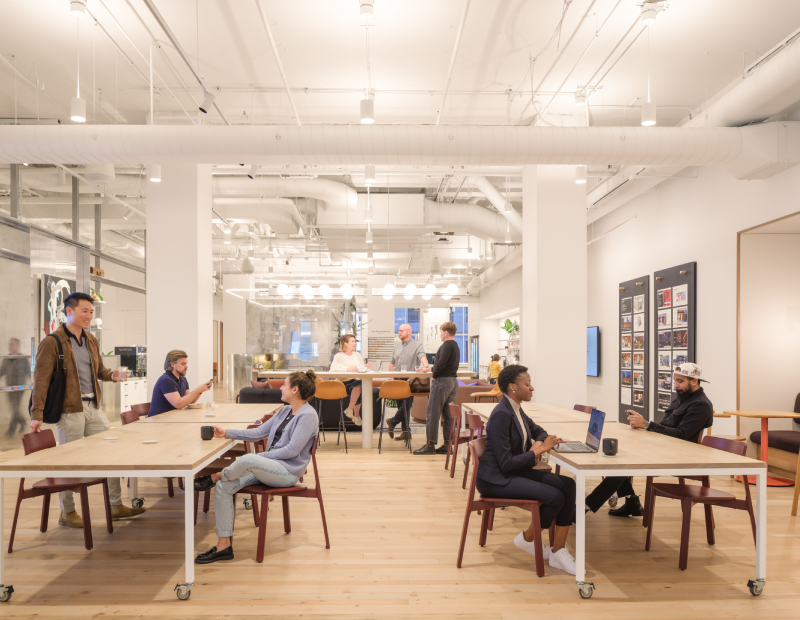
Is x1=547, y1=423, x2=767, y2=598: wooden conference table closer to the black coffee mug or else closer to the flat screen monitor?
the black coffee mug

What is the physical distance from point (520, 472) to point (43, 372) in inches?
131

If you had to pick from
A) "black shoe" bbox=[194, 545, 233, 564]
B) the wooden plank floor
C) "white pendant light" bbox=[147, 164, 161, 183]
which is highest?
"white pendant light" bbox=[147, 164, 161, 183]

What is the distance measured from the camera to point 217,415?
5.09 meters

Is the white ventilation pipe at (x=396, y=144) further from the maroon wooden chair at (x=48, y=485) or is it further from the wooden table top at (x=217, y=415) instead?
the maroon wooden chair at (x=48, y=485)

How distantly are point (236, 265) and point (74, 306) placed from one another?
41.2 feet

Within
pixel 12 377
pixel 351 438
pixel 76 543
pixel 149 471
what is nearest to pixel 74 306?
pixel 76 543

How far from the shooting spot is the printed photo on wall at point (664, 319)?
27.6 ft

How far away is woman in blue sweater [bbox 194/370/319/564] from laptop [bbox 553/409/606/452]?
1558 millimetres

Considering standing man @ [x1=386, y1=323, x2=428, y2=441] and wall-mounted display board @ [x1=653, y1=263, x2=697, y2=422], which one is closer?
wall-mounted display board @ [x1=653, y1=263, x2=697, y2=422]

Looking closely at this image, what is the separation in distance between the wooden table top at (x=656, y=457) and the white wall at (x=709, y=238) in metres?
3.73

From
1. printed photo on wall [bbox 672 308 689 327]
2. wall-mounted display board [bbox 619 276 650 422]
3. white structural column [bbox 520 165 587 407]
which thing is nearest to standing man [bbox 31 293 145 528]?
white structural column [bbox 520 165 587 407]

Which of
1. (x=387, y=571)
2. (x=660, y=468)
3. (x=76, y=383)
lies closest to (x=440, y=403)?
(x=387, y=571)

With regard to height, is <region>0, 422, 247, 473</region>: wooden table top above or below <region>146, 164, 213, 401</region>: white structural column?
below

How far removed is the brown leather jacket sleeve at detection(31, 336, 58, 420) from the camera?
425 cm
